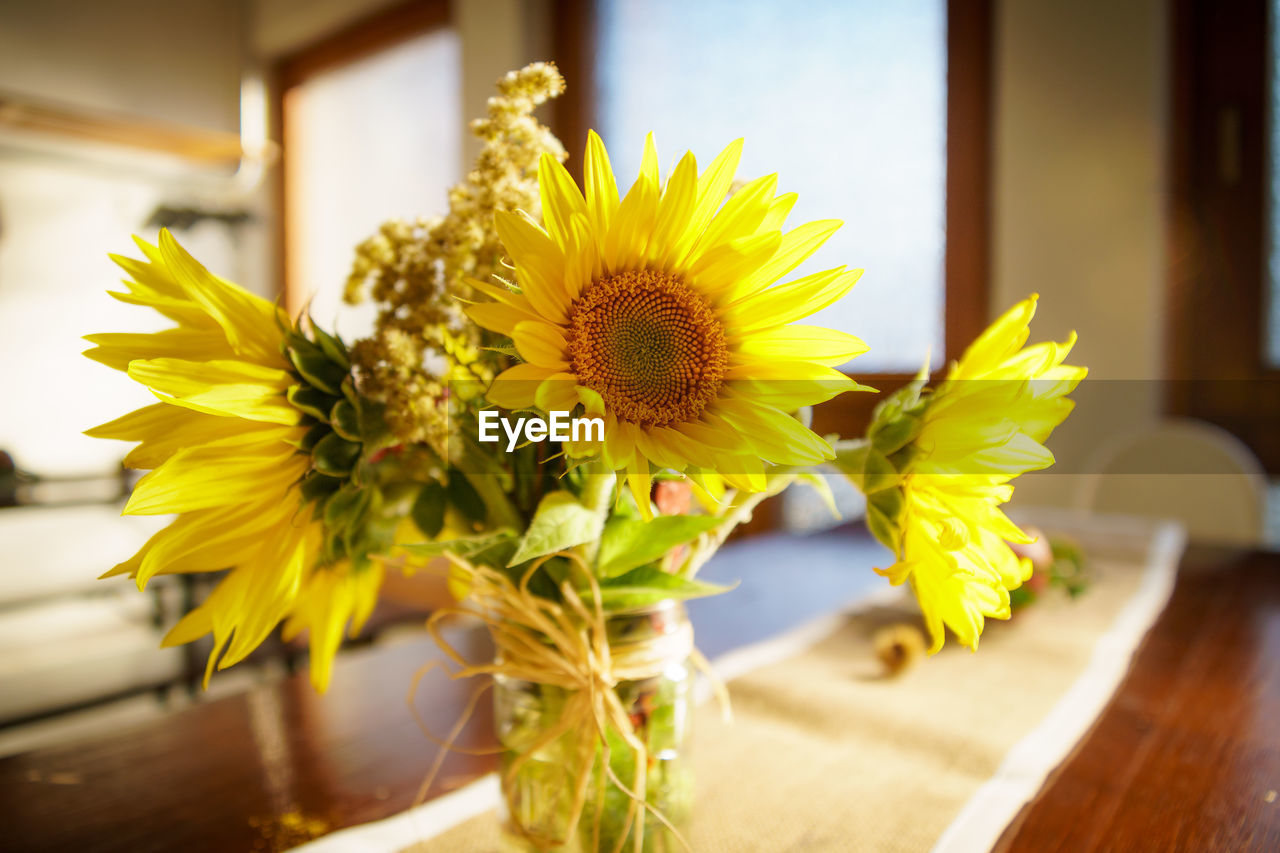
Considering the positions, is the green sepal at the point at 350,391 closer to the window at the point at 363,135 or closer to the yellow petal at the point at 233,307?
the yellow petal at the point at 233,307

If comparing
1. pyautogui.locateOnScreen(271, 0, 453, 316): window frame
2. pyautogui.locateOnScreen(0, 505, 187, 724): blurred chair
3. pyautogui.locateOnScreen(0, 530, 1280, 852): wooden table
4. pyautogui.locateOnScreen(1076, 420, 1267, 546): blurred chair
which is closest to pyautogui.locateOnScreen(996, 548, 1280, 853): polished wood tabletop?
pyautogui.locateOnScreen(0, 530, 1280, 852): wooden table

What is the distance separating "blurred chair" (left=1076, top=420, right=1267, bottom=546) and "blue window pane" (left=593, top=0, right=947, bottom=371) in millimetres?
679

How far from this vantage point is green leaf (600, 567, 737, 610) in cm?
41

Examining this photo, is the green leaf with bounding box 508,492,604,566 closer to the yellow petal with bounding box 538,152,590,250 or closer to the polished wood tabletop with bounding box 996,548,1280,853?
the yellow petal with bounding box 538,152,590,250

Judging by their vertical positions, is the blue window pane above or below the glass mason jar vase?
above

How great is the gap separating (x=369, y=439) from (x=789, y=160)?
7.83 ft

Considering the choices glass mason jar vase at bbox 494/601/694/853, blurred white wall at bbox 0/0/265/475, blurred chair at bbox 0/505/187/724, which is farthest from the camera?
blurred white wall at bbox 0/0/265/475

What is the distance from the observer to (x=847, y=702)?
0.69m

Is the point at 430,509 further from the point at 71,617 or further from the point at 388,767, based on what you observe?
the point at 71,617

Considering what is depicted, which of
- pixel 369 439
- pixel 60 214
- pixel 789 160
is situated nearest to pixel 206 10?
pixel 60 214

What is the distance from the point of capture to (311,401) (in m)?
0.38

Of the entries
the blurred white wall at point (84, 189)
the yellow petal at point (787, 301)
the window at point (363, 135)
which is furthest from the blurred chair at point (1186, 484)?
the blurred white wall at point (84, 189)

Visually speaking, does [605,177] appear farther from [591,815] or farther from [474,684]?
[474,684]

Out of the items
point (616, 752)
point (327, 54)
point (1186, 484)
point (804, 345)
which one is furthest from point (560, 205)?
point (327, 54)
